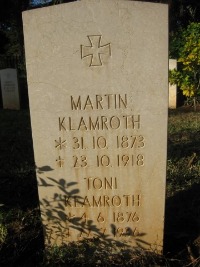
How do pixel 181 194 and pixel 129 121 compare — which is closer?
pixel 129 121

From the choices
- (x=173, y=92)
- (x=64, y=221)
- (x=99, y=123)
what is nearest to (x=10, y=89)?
(x=173, y=92)

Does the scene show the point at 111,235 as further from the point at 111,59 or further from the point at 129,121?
the point at 111,59

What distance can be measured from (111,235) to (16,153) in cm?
314

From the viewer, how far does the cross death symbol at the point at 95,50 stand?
2158 millimetres

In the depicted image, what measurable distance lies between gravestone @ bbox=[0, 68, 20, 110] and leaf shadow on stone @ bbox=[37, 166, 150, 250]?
9.57 m

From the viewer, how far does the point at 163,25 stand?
213cm

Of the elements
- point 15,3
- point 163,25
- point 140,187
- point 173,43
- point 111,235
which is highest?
point 15,3

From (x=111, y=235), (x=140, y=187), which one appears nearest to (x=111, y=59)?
(x=140, y=187)

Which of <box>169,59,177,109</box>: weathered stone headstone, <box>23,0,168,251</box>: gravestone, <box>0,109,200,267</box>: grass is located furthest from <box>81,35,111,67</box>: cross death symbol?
<box>169,59,177,109</box>: weathered stone headstone

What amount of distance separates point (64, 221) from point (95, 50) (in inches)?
52.5

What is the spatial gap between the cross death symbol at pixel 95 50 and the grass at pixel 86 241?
1439mm

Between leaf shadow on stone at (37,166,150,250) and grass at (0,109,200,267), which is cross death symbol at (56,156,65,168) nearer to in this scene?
leaf shadow on stone at (37,166,150,250)

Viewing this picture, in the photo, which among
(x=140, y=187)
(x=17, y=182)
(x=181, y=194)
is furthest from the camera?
(x=17, y=182)

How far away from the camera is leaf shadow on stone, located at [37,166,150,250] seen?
2473 mm
